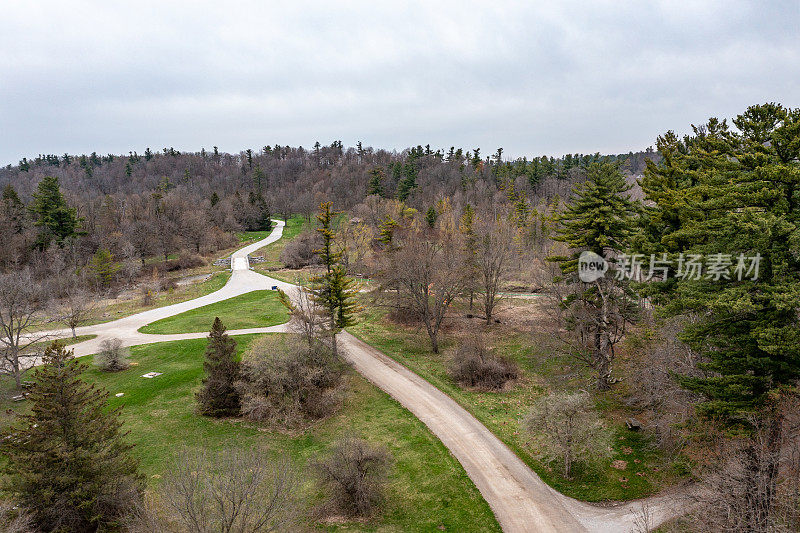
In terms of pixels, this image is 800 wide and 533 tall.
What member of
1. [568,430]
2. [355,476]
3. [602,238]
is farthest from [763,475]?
[602,238]

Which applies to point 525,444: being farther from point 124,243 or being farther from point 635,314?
point 124,243

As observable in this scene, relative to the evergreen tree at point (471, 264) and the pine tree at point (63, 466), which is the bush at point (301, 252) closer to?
the evergreen tree at point (471, 264)

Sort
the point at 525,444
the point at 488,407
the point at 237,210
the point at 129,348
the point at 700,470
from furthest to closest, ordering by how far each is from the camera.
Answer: the point at 237,210 < the point at 129,348 < the point at 488,407 < the point at 525,444 < the point at 700,470

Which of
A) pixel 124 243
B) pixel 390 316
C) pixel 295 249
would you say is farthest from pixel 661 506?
pixel 124 243

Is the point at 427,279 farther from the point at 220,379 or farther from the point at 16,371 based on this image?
the point at 16,371


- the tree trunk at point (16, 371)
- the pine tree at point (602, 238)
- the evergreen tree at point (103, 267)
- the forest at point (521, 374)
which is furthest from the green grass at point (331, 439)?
the evergreen tree at point (103, 267)

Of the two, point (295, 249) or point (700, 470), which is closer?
point (700, 470)
